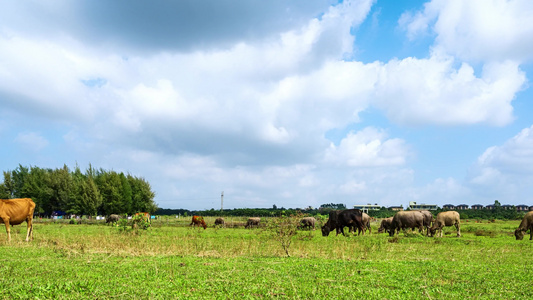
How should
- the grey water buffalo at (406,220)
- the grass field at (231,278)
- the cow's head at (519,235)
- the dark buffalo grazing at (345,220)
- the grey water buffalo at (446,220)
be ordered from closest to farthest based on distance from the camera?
the grass field at (231,278) → the cow's head at (519,235) → the grey water buffalo at (406,220) → the dark buffalo grazing at (345,220) → the grey water buffalo at (446,220)

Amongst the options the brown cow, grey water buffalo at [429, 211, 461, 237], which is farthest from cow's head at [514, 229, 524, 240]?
the brown cow

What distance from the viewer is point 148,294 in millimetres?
7418

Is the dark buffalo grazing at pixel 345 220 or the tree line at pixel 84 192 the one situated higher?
the tree line at pixel 84 192

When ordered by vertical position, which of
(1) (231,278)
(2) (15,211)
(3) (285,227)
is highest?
(2) (15,211)

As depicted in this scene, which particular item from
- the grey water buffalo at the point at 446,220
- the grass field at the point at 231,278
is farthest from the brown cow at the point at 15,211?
the grey water buffalo at the point at 446,220

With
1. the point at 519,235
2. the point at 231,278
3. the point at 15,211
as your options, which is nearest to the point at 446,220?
the point at 519,235

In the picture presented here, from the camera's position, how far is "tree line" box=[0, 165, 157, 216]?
225 feet

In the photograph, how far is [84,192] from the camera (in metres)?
68.1

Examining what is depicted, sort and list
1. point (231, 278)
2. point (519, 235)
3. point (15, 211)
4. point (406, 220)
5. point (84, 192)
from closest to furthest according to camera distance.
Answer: point (231, 278)
point (15, 211)
point (519, 235)
point (406, 220)
point (84, 192)

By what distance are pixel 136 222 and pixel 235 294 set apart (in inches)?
973

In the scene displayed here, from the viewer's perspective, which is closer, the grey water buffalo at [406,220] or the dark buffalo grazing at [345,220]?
the grey water buffalo at [406,220]

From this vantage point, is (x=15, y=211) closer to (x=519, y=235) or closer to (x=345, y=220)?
(x=345, y=220)

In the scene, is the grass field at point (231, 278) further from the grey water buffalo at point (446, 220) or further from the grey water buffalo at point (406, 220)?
the grey water buffalo at point (446, 220)

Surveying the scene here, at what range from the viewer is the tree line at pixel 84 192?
2704 inches
